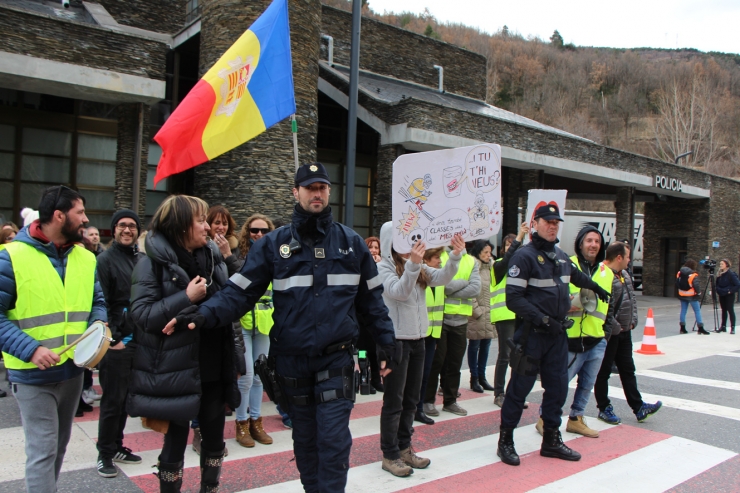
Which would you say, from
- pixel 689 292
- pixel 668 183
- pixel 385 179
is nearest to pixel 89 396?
pixel 385 179

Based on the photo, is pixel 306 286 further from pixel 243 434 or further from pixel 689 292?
pixel 689 292

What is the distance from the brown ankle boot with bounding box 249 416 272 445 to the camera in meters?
5.42

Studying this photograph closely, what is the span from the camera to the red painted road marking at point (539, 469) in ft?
14.9

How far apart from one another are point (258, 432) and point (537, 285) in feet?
9.59

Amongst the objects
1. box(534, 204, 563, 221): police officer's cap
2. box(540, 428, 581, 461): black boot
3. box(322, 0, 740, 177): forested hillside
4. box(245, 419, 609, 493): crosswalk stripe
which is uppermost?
box(322, 0, 740, 177): forested hillside

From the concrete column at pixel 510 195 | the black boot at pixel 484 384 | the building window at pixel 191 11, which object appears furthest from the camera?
the concrete column at pixel 510 195

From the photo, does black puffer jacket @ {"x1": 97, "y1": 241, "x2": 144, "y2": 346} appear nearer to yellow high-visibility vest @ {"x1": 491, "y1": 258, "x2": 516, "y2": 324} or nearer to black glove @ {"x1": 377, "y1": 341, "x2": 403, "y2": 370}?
black glove @ {"x1": 377, "y1": 341, "x2": 403, "y2": 370}

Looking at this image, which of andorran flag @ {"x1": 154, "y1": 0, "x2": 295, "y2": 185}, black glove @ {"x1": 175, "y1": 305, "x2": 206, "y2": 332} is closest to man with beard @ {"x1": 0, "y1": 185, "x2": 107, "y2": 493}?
black glove @ {"x1": 175, "y1": 305, "x2": 206, "y2": 332}

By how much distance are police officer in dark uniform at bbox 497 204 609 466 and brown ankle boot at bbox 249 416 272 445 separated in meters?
2.15

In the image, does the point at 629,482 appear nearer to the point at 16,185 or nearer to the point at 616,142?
the point at 16,185

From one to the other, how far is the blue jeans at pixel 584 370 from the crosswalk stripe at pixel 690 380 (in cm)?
380

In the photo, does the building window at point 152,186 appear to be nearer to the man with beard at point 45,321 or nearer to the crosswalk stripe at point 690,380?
the crosswalk stripe at point 690,380

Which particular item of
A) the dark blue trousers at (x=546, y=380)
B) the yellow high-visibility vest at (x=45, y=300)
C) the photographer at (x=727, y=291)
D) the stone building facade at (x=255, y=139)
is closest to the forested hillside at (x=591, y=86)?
the stone building facade at (x=255, y=139)

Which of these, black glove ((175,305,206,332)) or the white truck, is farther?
the white truck
